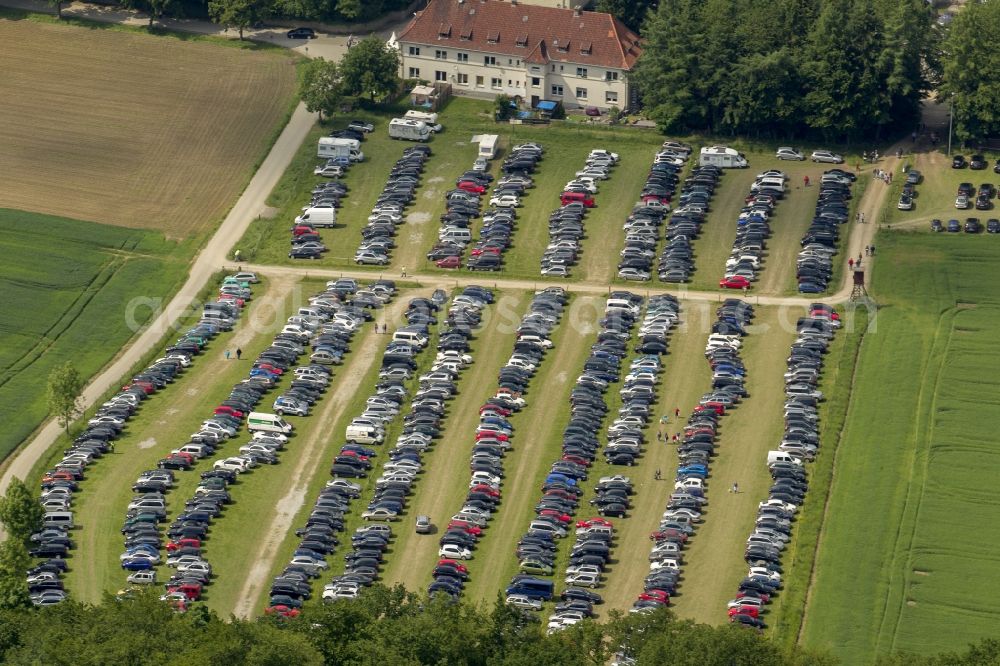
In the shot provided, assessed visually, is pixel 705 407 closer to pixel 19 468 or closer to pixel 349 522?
pixel 349 522

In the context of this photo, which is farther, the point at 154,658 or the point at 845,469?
the point at 845,469

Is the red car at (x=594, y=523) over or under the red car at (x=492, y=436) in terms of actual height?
under

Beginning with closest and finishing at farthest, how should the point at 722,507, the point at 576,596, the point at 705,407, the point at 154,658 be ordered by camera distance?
the point at 154,658 → the point at 576,596 → the point at 722,507 → the point at 705,407

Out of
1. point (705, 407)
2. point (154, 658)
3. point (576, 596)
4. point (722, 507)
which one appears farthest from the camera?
point (705, 407)

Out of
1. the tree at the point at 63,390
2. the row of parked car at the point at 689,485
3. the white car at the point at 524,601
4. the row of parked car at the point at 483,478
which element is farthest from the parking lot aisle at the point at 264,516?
the row of parked car at the point at 689,485

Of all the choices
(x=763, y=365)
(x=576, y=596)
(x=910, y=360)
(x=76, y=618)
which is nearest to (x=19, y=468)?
(x=76, y=618)

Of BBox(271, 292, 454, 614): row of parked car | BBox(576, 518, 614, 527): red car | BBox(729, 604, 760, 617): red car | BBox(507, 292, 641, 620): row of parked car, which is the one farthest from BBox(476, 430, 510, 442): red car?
BBox(729, 604, 760, 617): red car

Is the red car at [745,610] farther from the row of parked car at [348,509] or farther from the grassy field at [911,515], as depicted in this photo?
the row of parked car at [348,509]
